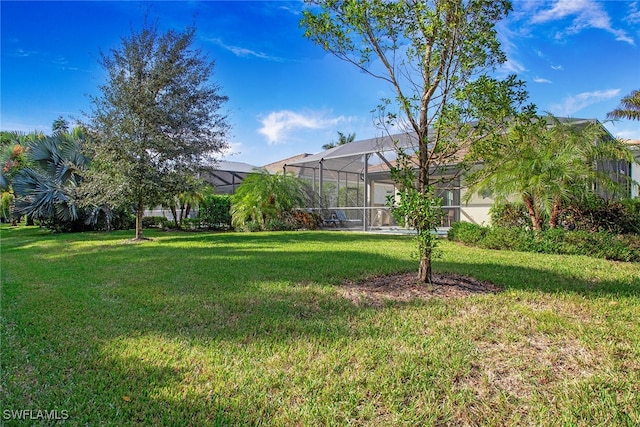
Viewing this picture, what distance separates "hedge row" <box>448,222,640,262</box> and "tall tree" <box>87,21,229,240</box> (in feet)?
28.0

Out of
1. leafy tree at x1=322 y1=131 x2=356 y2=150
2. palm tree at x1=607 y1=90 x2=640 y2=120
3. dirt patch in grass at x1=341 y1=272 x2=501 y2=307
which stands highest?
leafy tree at x1=322 y1=131 x2=356 y2=150

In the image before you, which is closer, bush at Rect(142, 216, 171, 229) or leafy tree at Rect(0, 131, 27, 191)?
bush at Rect(142, 216, 171, 229)

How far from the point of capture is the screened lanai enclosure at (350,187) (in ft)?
53.9

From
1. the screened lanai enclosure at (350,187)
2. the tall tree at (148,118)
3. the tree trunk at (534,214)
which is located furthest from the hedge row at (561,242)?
the tall tree at (148,118)

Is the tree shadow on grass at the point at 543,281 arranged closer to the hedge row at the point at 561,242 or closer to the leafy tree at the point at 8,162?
the hedge row at the point at 561,242

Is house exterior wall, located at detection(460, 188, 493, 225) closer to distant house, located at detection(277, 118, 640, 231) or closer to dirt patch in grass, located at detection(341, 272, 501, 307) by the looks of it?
distant house, located at detection(277, 118, 640, 231)

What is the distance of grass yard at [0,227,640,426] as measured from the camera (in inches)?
87.8

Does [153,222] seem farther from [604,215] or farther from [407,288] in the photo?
[604,215]

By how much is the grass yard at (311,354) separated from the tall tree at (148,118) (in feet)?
19.4

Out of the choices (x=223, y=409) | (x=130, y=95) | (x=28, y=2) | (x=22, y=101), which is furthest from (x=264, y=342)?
(x=130, y=95)

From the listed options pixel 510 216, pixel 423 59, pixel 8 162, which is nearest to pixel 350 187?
pixel 510 216

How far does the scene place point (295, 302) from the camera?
4.30m

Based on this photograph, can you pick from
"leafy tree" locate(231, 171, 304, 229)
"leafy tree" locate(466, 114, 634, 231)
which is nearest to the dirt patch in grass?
"leafy tree" locate(466, 114, 634, 231)

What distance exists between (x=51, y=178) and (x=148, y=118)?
7.14 meters
